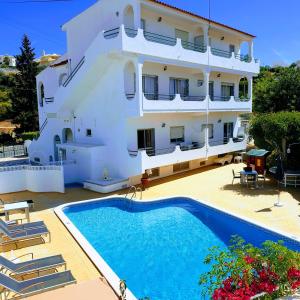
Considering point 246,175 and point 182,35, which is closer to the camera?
point 246,175

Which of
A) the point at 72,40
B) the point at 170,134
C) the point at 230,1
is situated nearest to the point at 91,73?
the point at 72,40

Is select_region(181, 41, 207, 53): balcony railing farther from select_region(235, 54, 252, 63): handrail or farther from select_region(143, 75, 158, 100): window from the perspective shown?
select_region(235, 54, 252, 63): handrail

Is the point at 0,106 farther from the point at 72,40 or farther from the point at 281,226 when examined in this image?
the point at 281,226

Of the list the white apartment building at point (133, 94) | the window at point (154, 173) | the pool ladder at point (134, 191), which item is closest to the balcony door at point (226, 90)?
the white apartment building at point (133, 94)

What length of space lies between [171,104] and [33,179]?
10034mm

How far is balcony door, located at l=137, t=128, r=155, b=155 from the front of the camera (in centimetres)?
2136

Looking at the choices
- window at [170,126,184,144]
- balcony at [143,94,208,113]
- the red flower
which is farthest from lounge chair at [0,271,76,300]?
window at [170,126,184,144]

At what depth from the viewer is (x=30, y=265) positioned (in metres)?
9.02

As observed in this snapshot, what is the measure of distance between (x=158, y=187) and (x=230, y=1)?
11.9 metres

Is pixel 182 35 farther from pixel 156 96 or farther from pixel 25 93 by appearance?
pixel 25 93

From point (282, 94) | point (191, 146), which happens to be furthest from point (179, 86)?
point (282, 94)

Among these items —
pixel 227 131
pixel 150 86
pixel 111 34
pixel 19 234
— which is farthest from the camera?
pixel 227 131

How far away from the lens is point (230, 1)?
17.9m

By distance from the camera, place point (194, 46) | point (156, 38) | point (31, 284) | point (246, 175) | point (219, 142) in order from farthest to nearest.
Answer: point (219, 142)
point (194, 46)
point (156, 38)
point (246, 175)
point (31, 284)
